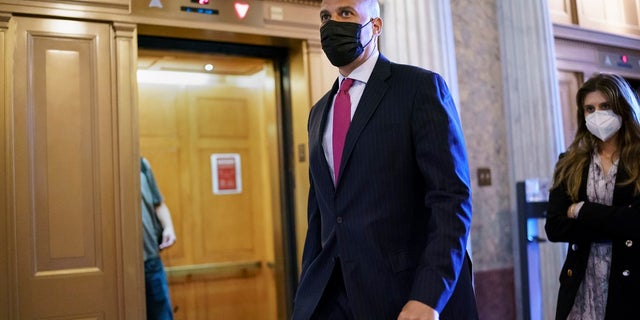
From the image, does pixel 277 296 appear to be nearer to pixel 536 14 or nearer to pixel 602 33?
pixel 536 14

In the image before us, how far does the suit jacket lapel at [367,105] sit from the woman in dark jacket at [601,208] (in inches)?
41.2

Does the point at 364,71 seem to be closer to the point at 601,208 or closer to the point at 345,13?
the point at 345,13

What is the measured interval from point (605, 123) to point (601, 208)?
1.15 ft

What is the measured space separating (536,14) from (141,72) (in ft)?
9.37

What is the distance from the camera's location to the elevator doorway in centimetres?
485

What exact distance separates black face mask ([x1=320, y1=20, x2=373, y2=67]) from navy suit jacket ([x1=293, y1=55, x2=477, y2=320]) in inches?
5.2

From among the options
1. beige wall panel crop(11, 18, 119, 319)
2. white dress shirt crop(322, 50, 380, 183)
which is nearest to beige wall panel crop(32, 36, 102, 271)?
beige wall panel crop(11, 18, 119, 319)

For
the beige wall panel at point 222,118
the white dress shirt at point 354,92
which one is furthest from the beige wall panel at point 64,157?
the beige wall panel at point 222,118

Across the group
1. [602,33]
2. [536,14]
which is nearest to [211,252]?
[536,14]

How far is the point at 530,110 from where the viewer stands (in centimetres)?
394

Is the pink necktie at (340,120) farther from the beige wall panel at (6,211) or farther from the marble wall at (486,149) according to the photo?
the marble wall at (486,149)

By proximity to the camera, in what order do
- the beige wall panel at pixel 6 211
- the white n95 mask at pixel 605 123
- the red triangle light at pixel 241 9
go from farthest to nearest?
the red triangle light at pixel 241 9, the beige wall panel at pixel 6 211, the white n95 mask at pixel 605 123

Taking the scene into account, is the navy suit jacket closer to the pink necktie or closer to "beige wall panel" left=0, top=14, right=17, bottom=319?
the pink necktie

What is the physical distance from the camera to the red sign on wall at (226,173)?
500 cm
